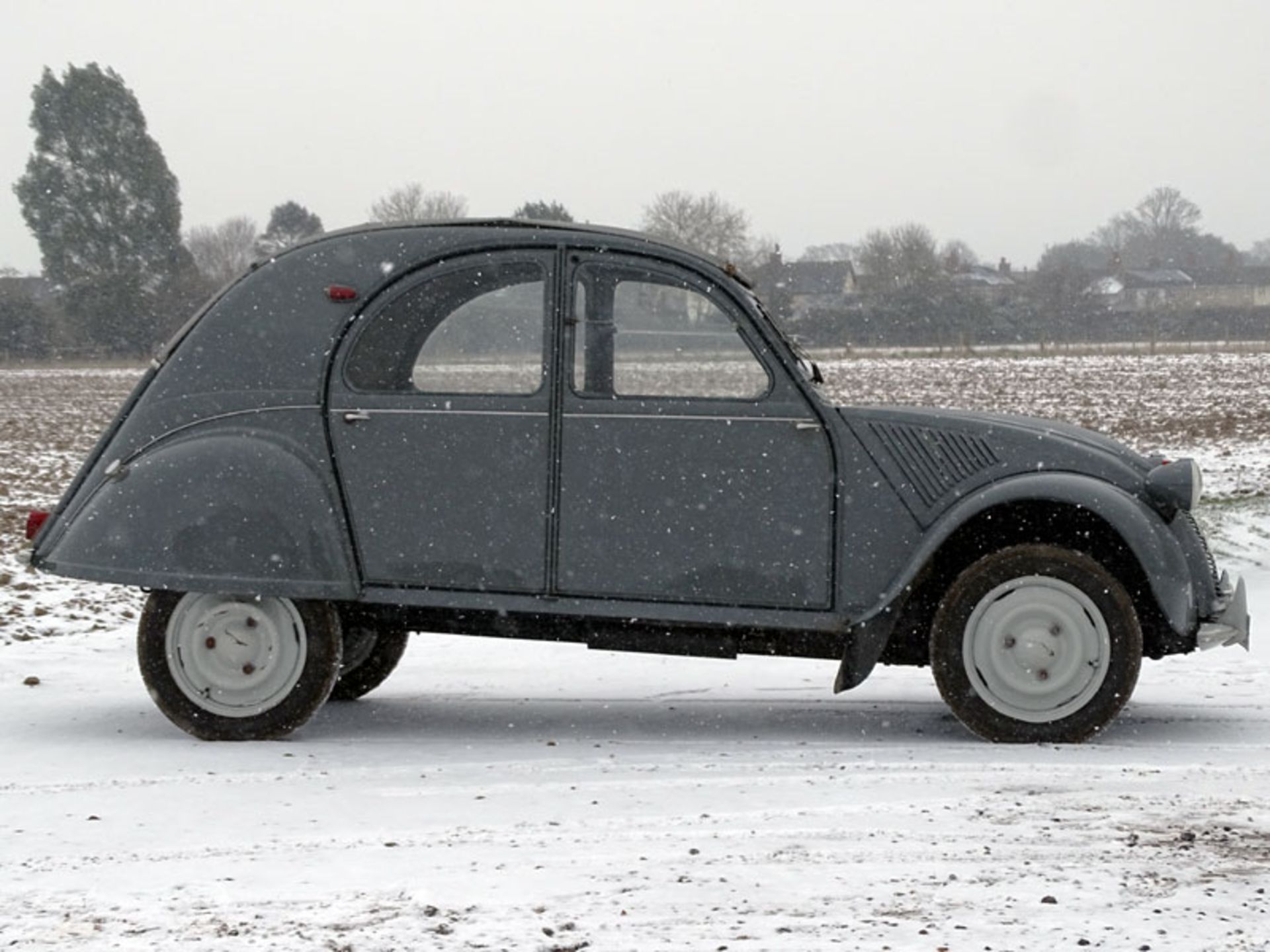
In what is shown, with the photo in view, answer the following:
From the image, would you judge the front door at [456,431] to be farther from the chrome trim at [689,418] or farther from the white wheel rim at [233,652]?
the white wheel rim at [233,652]

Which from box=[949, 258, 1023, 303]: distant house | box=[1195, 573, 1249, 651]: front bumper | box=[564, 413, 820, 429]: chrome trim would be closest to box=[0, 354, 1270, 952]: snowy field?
box=[1195, 573, 1249, 651]: front bumper

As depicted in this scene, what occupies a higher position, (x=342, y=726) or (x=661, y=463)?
(x=661, y=463)

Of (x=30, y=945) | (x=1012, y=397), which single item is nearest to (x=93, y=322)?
(x=1012, y=397)

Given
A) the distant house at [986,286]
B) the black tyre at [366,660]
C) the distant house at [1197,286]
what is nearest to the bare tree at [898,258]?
the distant house at [986,286]

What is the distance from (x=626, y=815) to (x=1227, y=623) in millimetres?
2648

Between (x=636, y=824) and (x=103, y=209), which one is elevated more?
(x=103, y=209)

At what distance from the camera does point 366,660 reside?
7652mm

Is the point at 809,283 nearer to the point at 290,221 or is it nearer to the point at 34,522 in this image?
the point at 290,221

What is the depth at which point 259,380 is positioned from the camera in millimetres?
6602

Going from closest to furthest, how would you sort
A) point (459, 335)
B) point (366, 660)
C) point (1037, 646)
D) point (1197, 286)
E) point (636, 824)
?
point (636, 824), point (1037, 646), point (459, 335), point (366, 660), point (1197, 286)

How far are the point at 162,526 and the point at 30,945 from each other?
2.74 m

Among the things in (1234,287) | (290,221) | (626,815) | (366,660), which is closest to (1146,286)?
(1234,287)

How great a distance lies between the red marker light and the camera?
6.62m

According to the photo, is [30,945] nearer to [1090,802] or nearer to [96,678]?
[1090,802]
